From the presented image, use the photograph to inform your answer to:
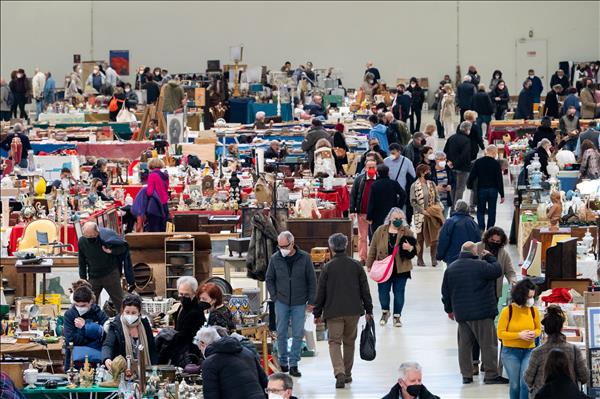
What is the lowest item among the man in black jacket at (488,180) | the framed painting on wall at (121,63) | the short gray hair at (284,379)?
the short gray hair at (284,379)

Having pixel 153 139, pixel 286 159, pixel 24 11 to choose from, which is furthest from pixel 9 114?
pixel 286 159

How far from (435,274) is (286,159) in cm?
547

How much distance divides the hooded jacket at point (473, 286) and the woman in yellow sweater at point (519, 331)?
1131 millimetres

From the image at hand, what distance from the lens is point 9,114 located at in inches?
1481

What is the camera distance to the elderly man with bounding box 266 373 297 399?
9.45 metres

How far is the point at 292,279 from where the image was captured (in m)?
13.4

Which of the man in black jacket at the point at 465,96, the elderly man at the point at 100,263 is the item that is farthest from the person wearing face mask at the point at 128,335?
the man in black jacket at the point at 465,96

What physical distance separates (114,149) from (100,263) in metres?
12.6

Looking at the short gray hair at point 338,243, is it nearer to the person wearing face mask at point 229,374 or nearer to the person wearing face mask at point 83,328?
the person wearing face mask at point 83,328

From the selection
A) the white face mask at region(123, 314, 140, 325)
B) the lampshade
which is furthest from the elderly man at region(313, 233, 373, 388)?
the lampshade

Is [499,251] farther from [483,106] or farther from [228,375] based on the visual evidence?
[483,106]

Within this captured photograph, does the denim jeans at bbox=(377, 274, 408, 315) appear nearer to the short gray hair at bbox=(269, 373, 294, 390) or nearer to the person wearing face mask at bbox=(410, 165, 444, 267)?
the person wearing face mask at bbox=(410, 165, 444, 267)

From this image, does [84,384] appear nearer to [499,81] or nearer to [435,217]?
[435,217]

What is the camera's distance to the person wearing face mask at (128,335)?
11641 mm
